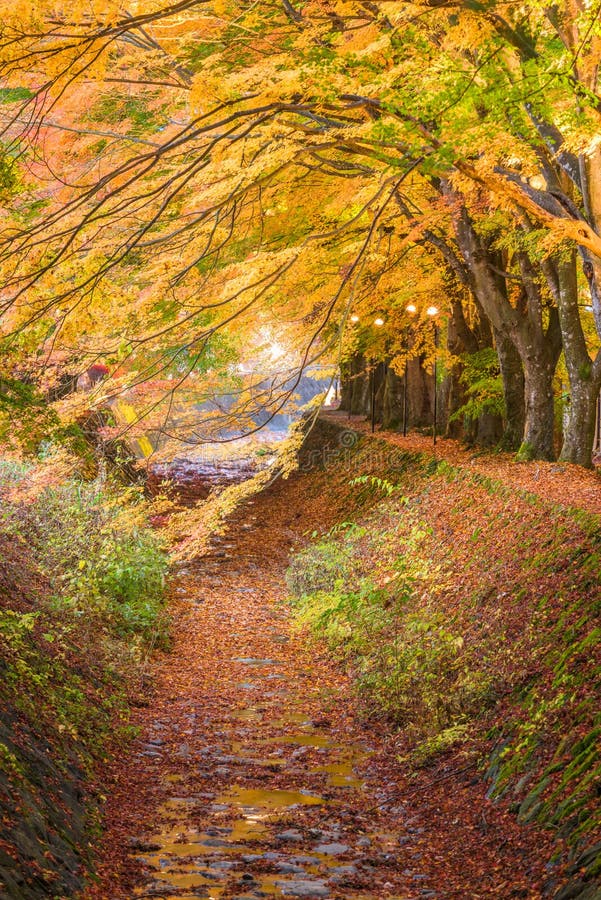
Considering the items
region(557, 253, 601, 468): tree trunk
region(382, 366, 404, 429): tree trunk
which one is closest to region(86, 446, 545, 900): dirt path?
region(557, 253, 601, 468): tree trunk

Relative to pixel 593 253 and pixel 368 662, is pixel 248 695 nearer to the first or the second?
pixel 368 662

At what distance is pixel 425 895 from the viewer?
5906 millimetres

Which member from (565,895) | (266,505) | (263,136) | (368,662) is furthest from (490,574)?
(266,505)

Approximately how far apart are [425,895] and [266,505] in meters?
23.5

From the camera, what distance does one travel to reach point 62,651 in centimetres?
933

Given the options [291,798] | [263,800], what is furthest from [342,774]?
[263,800]

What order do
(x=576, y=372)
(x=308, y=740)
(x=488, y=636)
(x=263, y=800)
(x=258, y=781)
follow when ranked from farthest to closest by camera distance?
(x=576, y=372), (x=488, y=636), (x=308, y=740), (x=258, y=781), (x=263, y=800)

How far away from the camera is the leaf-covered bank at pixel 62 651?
5668mm

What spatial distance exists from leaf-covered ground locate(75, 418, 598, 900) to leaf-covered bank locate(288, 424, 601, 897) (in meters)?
0.17

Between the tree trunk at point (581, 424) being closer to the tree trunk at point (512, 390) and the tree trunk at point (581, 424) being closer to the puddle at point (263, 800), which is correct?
the tree trunk at point (512, 390)

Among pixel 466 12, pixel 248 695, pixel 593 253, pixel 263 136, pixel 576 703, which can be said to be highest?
pixel 466 12

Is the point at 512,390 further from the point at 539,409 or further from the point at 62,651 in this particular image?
the point at 62,651

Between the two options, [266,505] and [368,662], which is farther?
[266,505]

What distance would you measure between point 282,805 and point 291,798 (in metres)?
0.23
